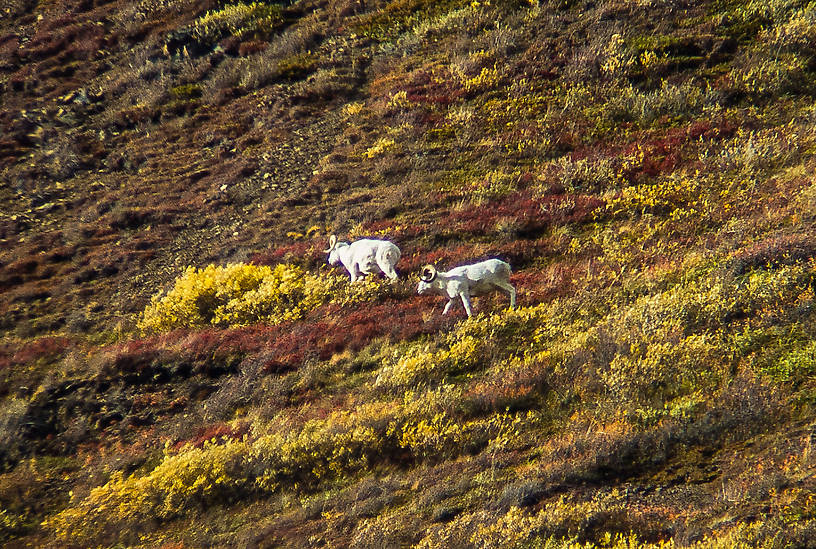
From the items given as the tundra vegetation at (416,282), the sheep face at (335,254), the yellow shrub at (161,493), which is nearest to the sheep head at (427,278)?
the tundra vegetation at (416,282)

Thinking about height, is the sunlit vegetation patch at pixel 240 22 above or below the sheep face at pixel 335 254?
above

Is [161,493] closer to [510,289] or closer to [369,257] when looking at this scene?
[369,257]

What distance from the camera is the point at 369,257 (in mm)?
14391

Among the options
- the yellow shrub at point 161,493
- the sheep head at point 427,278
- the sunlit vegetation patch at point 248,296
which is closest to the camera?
the yellow shrub at point 161,493

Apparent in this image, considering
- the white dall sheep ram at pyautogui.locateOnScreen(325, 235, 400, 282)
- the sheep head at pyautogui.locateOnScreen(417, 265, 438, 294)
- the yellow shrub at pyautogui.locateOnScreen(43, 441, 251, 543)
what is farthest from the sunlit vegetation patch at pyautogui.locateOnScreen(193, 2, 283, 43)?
the yellow shrub at pyautogui.locateOnScreen(43, 441, 251, 543)

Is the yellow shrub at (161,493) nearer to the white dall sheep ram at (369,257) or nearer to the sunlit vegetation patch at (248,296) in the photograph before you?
the sunlit vegetation patch at (248,296)

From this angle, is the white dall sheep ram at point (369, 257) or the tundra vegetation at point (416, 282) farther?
the white dall sheep ram at point (369, 257)

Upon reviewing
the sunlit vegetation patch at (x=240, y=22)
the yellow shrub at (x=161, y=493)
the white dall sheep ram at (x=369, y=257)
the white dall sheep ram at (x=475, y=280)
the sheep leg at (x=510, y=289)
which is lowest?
the yellow shrub at (x=161, y=493)

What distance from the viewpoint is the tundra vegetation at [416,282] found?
327 inches

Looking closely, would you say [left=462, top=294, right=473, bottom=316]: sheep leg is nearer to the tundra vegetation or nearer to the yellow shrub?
the tundra vegetation

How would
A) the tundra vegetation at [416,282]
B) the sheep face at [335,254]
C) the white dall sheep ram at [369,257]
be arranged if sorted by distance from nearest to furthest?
the tundra vegetation at [416,282] → the white dall sheep ram at [369,257] → the sheep face at [335,254]

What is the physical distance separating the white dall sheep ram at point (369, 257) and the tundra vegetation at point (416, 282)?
551 mm

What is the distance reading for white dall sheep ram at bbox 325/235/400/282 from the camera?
1420 centimetres

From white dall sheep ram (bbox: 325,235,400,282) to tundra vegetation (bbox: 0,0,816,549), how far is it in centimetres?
55
